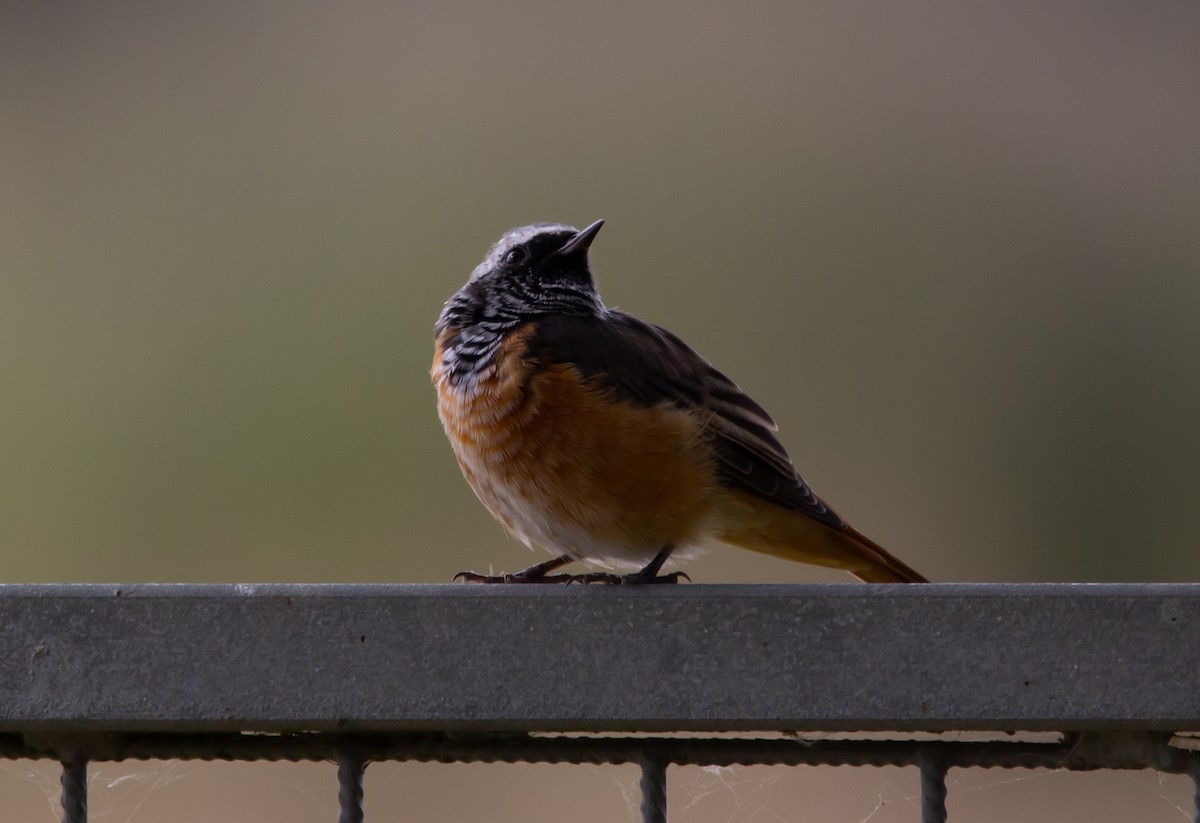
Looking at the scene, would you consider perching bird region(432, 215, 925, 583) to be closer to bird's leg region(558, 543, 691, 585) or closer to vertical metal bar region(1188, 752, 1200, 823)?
bird's leg region(558, 543, 691, 585)

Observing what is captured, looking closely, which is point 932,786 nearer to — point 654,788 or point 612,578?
point 654,788

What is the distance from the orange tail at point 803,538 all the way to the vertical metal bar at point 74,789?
163 cm

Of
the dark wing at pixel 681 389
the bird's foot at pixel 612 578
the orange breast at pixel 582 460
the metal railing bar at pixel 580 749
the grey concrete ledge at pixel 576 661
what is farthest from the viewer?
the dark wing at pixel 681 389

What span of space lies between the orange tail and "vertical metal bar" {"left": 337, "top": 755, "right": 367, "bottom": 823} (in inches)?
56.7

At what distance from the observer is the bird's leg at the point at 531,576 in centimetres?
288

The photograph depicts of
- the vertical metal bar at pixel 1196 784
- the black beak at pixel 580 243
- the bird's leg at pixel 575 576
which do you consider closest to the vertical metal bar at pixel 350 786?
the bird's leg at pixel 575 576

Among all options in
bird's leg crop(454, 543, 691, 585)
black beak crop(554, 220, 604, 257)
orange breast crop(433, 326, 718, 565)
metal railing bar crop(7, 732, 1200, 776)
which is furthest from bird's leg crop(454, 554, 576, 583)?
metal railing bar crop(7, 732, 1200, 776)

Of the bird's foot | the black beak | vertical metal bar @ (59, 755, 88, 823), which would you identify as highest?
the black beak

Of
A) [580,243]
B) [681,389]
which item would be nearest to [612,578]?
[681,389]

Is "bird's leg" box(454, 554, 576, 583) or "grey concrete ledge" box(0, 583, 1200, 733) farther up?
"bird's leg" box(454, 554, 576, 583)

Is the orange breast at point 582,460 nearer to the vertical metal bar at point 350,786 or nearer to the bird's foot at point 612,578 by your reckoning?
the bird's foot at point 612,578

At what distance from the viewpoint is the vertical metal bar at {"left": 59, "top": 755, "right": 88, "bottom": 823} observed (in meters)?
1.70

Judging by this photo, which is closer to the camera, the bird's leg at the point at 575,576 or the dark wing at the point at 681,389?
the bird's leg at the point at 575,576

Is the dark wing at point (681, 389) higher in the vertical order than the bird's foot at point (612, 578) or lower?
higher
